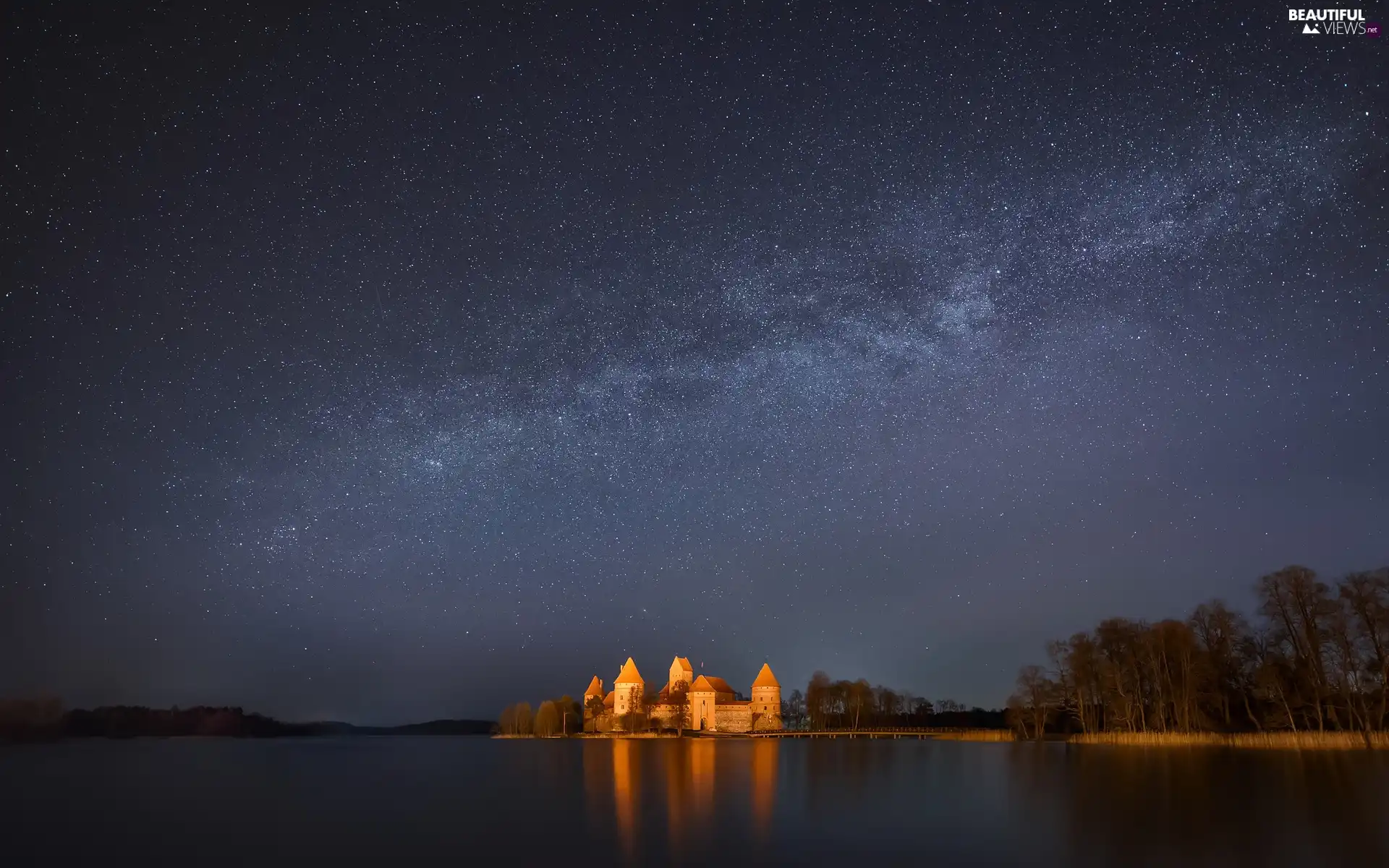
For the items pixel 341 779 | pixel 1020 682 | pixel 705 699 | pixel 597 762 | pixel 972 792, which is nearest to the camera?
pixel 972 792

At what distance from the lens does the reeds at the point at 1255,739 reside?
48.4 meters

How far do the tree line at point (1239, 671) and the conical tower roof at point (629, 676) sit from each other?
7883 centimetres

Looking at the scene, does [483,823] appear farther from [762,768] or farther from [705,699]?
[705,699]

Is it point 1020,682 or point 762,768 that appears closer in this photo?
point 762,768

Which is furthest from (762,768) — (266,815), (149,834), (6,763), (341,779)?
(6,763)

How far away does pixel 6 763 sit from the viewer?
6956 cm

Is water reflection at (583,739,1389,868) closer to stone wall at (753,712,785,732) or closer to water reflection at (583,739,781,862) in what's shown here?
water reflection at (583,739,781,862)

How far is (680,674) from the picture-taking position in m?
157

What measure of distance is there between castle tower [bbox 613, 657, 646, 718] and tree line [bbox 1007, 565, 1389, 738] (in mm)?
76385

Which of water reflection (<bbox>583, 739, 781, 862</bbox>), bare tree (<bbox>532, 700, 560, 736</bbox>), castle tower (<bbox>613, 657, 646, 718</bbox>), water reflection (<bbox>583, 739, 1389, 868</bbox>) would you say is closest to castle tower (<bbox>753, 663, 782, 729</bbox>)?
castle tower (<bbox>613, 657, 646, 718</bbox>)

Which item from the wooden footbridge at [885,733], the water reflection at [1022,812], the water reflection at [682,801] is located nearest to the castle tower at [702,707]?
the wooden footbridge at [885,733]

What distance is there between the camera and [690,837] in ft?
72.7

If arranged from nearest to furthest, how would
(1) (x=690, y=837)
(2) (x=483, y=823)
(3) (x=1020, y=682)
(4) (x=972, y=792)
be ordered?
1. (1) (x=690, y=837)
2. (2) (x=483, y=823)
3. (4) (x=972, y=792)
4. (3) (x=1020, y=682)

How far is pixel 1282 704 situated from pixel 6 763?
306 feet
